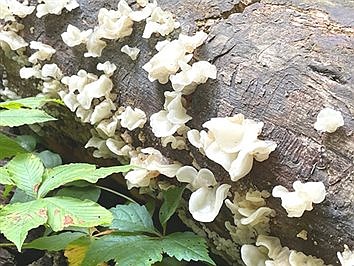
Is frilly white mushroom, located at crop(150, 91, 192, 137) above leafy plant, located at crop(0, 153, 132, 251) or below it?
above

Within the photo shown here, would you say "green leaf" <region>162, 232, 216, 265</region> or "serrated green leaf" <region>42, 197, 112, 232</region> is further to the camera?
"green leaf" <region>162, 232, 216, 265</region>

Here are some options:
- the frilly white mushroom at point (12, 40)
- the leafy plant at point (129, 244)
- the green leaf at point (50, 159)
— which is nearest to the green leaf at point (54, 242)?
the leafy plant at point (129, 244)

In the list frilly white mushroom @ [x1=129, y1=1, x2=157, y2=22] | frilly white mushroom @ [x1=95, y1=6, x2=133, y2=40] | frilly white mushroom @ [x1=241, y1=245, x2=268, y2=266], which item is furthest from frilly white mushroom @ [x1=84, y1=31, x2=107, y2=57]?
frilly white mushroom @ [x1=241, y1=245, x2=268, y2=266]

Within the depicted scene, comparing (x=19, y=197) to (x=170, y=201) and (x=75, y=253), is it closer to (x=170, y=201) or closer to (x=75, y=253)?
(x=75, y=253)

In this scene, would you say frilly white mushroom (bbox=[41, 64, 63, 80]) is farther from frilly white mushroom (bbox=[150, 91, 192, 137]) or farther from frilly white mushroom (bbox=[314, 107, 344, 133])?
frilly white mushroom (bbox=[314, 107, 344, 133])

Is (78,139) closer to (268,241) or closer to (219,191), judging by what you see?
(219,191)

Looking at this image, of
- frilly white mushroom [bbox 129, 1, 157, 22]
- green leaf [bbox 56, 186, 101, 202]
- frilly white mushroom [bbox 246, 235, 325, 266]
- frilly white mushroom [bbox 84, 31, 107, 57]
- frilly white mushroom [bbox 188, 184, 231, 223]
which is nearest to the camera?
frilly white mushroom [bbox 246, 235, 325, 266]

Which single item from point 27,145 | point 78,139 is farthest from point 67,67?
point 27,145
